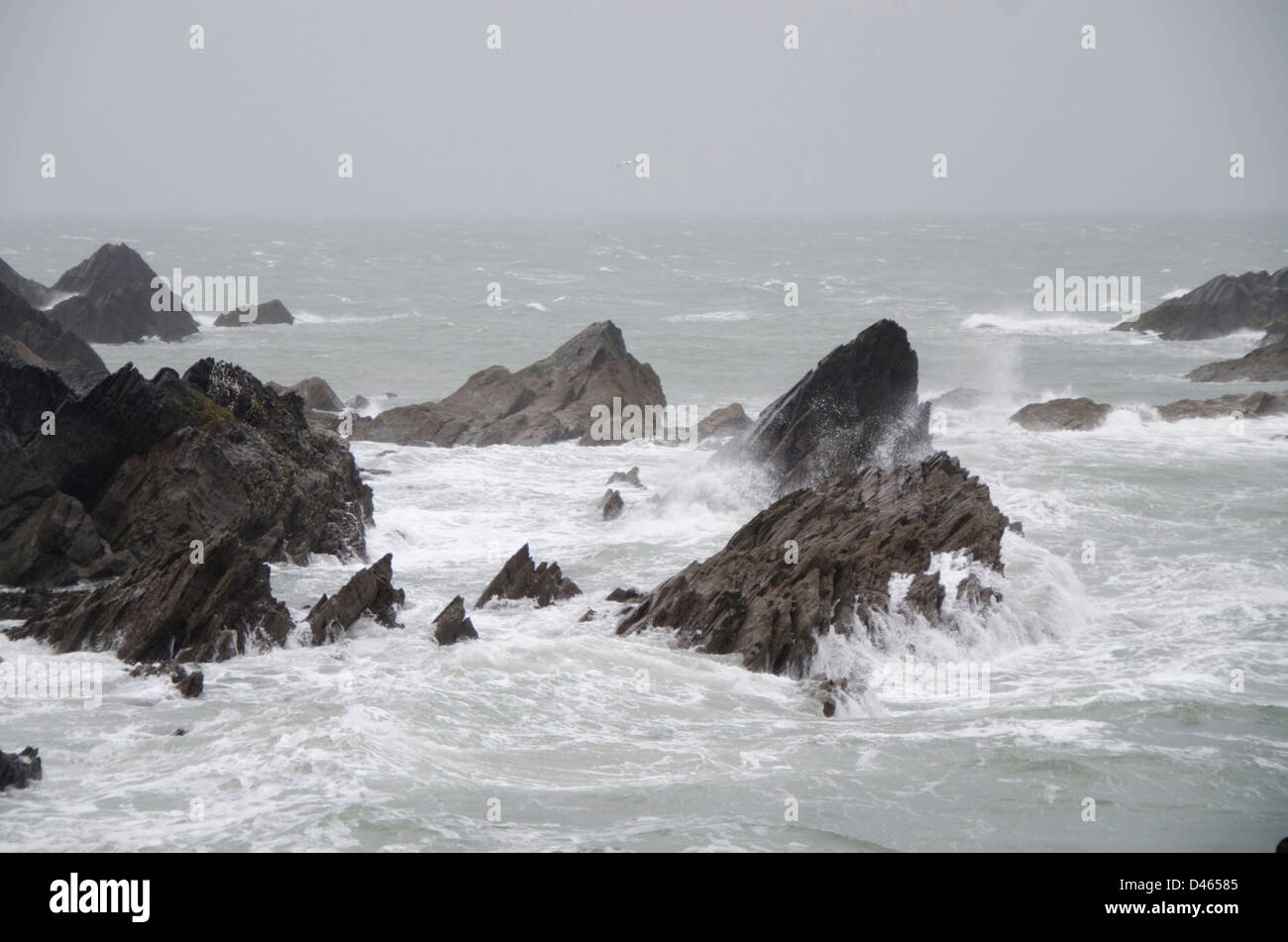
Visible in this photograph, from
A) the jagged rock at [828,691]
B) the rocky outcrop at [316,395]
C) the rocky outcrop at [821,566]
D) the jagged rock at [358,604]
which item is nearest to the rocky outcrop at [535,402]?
the rocky outcrop at [316,395]

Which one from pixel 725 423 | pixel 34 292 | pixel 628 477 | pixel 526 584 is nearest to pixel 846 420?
pixel 628 477

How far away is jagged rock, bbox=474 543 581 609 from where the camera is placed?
1980cm

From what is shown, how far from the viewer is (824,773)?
1351cm

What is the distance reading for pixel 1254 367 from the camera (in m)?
44.6

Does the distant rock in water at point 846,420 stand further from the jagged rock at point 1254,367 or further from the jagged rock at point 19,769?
the jagged rock at point 1254,367

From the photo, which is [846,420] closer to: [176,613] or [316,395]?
[176,613]

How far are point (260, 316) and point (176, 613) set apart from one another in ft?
172

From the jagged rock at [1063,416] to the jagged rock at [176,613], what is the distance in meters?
25.6

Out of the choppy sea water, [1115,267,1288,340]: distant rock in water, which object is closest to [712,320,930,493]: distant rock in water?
the choppy sea water

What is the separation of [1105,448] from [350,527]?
2013 centimetres

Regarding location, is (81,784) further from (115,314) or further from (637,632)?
(115,314)

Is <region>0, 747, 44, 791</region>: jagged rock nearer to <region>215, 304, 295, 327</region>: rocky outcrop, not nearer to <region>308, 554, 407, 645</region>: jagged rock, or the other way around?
<region>308, 554, 407, 645</region>: jagged rock

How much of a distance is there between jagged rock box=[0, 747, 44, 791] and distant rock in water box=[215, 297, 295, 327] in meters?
53.2

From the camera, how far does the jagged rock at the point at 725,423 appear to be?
117 ft
